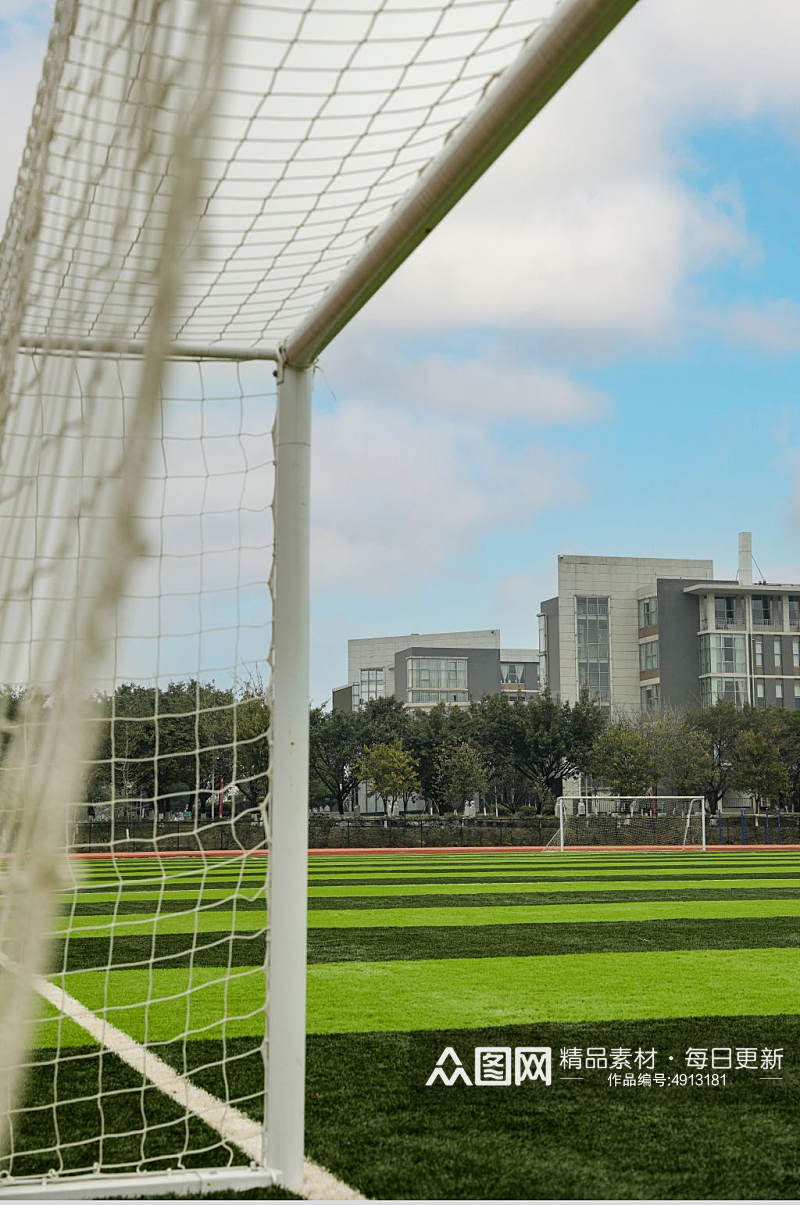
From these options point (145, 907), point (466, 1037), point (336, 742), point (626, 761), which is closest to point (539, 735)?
point (626, 761)

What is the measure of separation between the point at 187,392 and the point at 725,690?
6926 cm

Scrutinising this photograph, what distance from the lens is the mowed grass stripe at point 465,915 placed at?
39.2 feet

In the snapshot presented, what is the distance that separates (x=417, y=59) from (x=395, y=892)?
14.6 meters

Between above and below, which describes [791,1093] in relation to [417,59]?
below

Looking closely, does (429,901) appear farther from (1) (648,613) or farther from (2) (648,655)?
(2) (648,655)

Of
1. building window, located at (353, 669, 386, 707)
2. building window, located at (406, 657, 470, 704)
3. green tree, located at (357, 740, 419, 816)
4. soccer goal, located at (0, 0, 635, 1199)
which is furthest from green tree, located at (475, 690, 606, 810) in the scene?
soccer goal, located at (0, 0, 635, 1199)

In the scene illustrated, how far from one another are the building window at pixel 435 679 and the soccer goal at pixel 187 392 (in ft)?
273

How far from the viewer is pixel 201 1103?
4828 mm

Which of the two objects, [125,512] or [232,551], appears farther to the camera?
[232,551]

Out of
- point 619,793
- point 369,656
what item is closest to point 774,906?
point 619,793

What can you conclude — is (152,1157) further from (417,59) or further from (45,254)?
(417,59)

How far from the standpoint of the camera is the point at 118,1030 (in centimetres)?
658

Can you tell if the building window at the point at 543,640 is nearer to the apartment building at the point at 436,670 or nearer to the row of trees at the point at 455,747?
the apartment building at the point at 436,670

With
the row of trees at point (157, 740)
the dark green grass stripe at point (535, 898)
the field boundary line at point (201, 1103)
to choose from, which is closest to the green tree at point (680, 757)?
the dark green grass stripe at point (535, 898)
